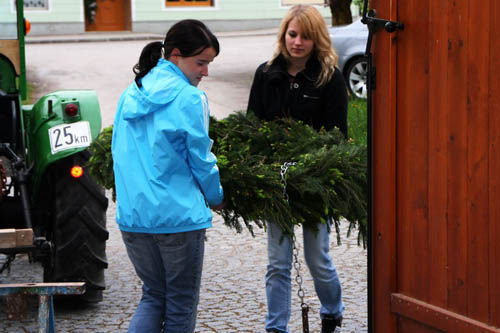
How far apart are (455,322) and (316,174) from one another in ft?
3.51

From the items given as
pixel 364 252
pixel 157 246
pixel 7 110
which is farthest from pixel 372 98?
pixel 364 252

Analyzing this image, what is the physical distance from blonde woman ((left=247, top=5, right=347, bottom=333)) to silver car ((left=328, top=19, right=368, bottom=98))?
11.1 meters

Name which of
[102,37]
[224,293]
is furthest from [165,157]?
[102,37]

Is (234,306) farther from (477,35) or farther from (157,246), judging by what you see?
(477,35)

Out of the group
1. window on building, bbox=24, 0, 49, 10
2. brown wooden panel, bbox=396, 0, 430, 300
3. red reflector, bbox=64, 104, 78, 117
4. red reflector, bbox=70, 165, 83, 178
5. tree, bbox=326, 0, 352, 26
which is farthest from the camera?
window on building, bbox=24, 0, 49, 10

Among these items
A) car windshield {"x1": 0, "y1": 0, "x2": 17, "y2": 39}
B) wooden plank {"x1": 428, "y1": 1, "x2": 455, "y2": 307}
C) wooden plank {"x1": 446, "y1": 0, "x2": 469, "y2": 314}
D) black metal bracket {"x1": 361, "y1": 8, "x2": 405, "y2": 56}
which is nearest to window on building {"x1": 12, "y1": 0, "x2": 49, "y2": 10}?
car windshield {"x1": 0, "y1": 0, "x2": 17, "y2": 39}

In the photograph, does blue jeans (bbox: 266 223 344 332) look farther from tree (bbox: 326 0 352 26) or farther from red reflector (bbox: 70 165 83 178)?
tree (bbox: 326 0 352 26)

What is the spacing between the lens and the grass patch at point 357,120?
1206 centimetres

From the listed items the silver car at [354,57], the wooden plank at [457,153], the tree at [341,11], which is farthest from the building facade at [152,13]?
the wooden plank at [457,153]

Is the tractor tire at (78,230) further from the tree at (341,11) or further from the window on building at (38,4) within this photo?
the window on building at (38,4)

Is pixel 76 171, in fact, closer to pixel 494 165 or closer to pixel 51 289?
pixel 51 289

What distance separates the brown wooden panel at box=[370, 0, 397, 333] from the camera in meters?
3.96

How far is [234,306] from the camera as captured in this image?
234 inches

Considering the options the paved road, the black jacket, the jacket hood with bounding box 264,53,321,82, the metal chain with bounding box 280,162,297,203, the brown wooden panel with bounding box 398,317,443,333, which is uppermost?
the jacket hood with bounding box 264,53,321,82
